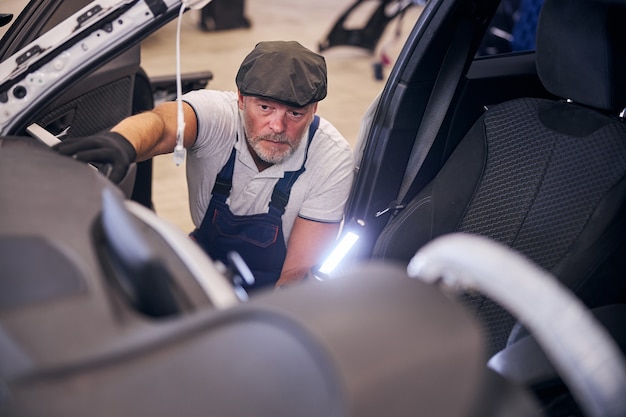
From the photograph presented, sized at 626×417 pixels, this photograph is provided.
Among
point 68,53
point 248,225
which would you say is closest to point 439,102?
point 248,225

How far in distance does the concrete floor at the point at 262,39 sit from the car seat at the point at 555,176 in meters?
1.93

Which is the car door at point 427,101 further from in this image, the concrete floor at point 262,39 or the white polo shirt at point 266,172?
the concrete floor at point 262,39

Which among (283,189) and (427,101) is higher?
(427,101)

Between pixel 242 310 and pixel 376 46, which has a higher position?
pixel 242 310

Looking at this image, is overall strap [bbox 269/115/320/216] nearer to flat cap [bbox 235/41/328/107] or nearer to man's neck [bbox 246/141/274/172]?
man's neck [bbox 246/141/274/172]

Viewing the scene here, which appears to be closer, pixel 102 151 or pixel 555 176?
pixel 102 151

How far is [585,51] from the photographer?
1.82 meters

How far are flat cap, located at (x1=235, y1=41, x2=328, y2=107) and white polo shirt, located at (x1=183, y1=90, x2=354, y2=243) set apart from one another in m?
0.16

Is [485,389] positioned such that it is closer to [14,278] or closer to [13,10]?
[14,278]

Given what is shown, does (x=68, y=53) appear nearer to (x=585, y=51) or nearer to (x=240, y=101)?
(x=240, y=101)

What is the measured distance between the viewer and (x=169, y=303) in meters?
0.96

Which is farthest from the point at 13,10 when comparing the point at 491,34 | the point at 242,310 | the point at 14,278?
the point at 491,34

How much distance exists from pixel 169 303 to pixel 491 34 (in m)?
4.67

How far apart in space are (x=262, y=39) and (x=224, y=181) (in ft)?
15.0
